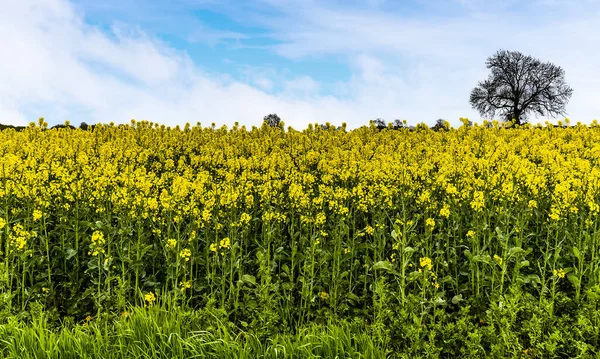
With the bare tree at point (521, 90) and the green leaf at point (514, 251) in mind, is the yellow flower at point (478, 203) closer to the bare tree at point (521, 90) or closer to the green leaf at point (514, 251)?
the green leaf at point (514, 251)

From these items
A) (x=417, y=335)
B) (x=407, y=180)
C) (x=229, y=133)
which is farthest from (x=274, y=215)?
(x=229, y=133)

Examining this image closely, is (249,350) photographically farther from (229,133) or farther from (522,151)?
(229,133)

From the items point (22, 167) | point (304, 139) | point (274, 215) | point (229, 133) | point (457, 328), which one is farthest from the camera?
point (229, 133)

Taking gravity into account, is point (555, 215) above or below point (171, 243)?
above

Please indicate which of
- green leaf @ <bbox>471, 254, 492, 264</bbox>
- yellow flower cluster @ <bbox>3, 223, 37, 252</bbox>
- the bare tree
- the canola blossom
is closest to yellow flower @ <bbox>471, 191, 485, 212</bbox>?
the canola blossom

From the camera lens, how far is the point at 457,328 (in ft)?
15.3

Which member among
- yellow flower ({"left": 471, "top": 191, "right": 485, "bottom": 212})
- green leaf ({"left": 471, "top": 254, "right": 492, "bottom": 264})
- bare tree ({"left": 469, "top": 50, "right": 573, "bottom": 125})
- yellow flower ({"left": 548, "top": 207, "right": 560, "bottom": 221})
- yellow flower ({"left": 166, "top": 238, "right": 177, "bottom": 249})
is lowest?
green leaf ({"left": 471, "top": 254, "right": 492, "bottom": 264})

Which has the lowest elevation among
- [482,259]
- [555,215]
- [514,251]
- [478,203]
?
[482,259]

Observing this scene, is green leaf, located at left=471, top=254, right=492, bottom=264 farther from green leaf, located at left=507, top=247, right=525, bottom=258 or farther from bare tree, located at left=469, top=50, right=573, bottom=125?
bare tree, located at left=469, top=50, right=573, bottom=125

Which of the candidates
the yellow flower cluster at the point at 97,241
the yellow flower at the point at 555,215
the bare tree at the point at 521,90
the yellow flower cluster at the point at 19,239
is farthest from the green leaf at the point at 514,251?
the bare tree at the point at 521,90

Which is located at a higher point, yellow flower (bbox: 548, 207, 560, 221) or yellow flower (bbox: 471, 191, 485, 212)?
yellow flower (bbox: 471, 191, 485, 212)

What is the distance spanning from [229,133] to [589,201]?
10099 millimetres

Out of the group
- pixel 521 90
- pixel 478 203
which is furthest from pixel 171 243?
pixel 521 90

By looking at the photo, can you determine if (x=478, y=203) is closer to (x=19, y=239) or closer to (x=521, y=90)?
(x=19, y=239)
